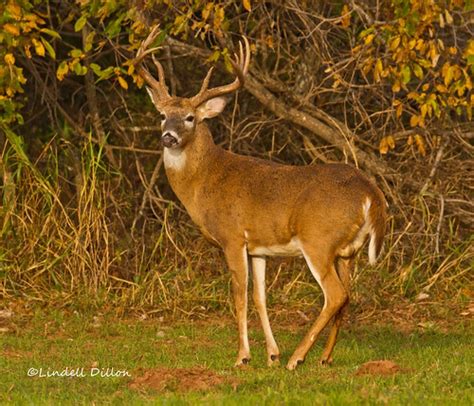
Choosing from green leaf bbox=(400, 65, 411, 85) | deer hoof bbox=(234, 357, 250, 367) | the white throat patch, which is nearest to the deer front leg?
deer hoof bbox=(234, 357, 250, 367)

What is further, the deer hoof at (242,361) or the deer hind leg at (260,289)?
the deer hind leg at (260,289)

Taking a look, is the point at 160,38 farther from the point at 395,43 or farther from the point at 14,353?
the point at 14,353

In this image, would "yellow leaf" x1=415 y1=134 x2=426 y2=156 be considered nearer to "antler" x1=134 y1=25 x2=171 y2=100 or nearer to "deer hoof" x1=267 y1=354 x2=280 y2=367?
"antler" x1=134 y1=25 x2=171 y2=100

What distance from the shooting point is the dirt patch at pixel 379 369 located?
710 centimetres

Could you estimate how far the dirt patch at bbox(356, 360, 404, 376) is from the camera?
23.3 feet

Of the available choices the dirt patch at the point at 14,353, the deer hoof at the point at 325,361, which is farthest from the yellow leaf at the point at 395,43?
the dirt patch at the point at 14,353

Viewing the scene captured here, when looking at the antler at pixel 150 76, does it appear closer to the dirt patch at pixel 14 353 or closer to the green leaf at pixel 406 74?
the green leaf at pixel 406 74

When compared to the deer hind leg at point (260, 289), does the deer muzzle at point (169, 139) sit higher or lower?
higher

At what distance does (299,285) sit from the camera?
35.0 ft

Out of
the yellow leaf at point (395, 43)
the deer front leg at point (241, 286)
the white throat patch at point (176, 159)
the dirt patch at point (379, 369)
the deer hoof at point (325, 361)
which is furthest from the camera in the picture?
the yellow leaf at point (395, 43)

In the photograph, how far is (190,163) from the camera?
8844mm

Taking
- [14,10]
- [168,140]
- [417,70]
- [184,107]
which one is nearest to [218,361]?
[168,140]

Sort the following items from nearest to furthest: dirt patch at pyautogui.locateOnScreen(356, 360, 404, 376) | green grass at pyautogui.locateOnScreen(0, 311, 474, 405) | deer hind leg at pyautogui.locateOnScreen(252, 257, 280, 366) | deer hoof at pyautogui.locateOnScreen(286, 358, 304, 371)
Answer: green grass at pyautogui.locateOnScreen(0, 311, 474, 405)
dirt patch at pyautogui.locateOnScreen(356, 360, 404, 376)
deer hoof at pyautogui.locateOnScreen(286, 358, 304, 371)
deer hind leg at pyautogui.locateOnScreen(252, 257, 280, 366)

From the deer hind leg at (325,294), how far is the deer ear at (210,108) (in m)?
1.66
